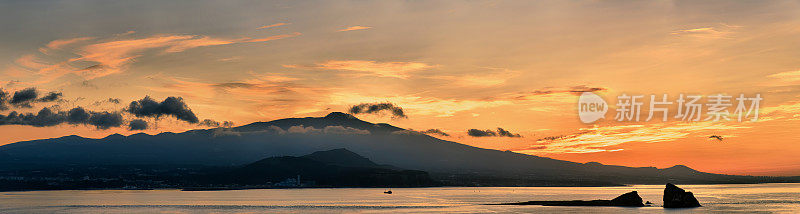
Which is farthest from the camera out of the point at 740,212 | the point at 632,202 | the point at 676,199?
the point at 632,202

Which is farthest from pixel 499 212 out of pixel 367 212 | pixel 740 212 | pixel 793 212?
pixel 793 212

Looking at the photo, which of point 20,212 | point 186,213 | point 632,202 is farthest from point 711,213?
point 20,212

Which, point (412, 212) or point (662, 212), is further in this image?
point (412, 212)

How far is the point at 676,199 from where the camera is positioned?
17525 cm

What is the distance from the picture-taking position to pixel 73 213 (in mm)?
171875

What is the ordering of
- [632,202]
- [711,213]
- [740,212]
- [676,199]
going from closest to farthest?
1. [711,213]
2. [740,212]
3. [676,199]
4. [632,202]

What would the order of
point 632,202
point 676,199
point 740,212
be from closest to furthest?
point 740,212
point 676,199
point 632,202

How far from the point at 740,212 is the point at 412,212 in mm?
77527

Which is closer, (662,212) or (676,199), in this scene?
(662,212)

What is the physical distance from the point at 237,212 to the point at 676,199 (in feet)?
360

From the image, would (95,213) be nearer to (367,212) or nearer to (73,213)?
(73,213)

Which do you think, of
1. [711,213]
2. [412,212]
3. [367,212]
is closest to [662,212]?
[711,213]

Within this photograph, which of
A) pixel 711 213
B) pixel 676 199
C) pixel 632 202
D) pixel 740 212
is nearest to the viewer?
pixel 711 213

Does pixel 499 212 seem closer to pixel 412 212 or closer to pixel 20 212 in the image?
pixel 412 212
